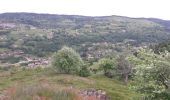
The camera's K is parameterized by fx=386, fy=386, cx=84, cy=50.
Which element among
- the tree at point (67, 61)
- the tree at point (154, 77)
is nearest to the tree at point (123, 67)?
the tree at point (67, 61)

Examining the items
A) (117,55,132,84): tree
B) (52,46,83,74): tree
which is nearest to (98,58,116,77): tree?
(117,55,132,84): tree

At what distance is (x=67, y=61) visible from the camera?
9875 centimetres

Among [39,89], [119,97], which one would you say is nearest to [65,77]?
[119,97]

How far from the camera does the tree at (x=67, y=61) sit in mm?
98438

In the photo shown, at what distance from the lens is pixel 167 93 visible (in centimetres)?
2467

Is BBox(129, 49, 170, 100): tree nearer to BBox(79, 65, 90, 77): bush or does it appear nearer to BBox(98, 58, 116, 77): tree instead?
BBox(79, 65, 90, 77): bush

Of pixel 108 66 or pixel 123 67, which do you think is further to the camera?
pixel 108 66

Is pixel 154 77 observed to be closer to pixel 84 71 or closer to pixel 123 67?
pixel 84 71

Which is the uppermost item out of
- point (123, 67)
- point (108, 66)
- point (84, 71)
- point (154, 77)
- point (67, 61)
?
point (154, 77)

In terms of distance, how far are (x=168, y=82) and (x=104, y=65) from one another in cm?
9290

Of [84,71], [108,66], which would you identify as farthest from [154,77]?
[108,66]

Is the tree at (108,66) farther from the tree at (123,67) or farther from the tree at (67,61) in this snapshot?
the tree at (67,61)

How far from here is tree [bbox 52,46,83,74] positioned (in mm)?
98438

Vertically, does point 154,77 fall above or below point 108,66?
above
